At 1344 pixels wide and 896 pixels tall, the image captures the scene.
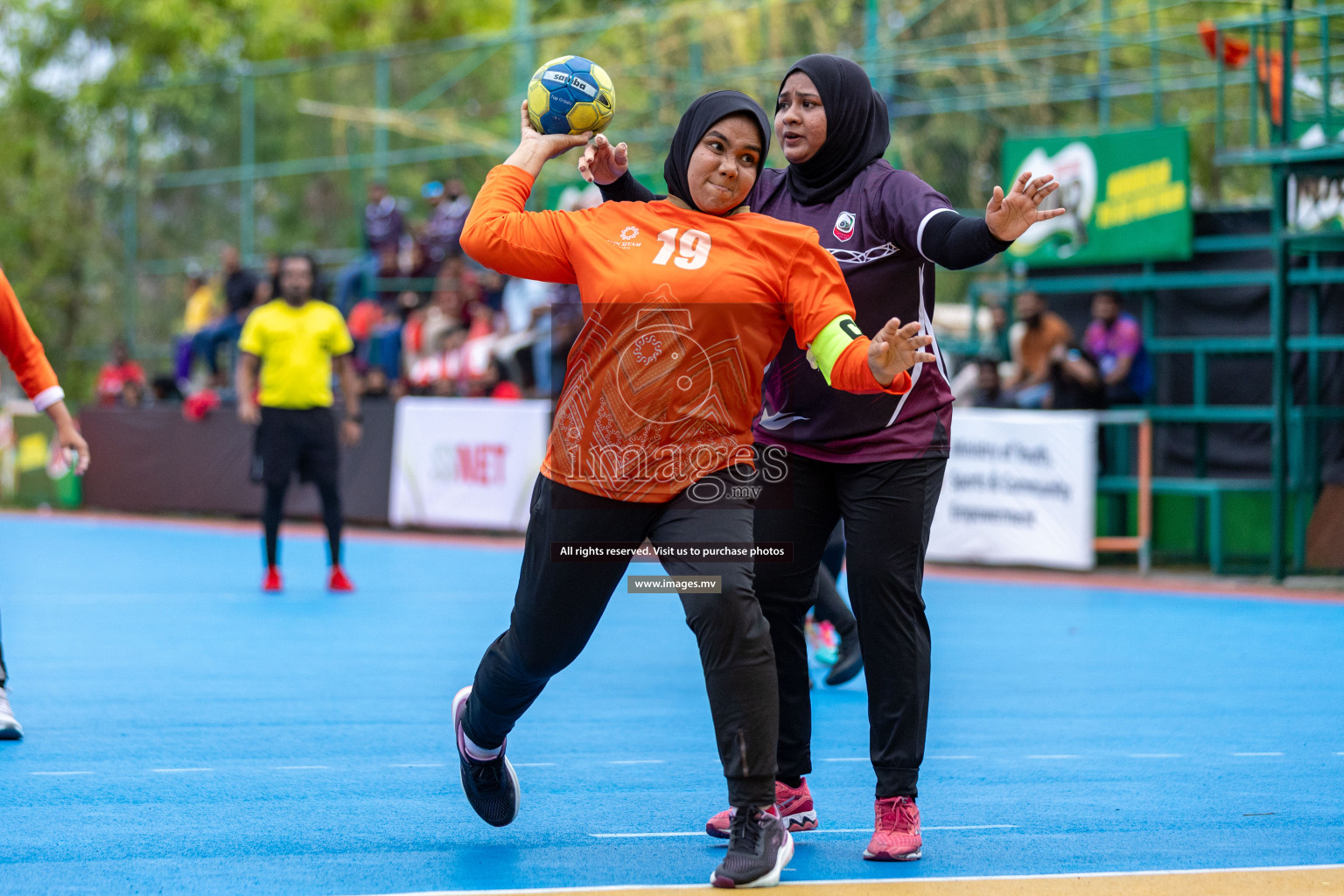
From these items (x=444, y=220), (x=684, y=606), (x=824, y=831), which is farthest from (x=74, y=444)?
(x=444, y=220)

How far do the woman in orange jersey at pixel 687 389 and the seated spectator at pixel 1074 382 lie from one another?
9.93 meters

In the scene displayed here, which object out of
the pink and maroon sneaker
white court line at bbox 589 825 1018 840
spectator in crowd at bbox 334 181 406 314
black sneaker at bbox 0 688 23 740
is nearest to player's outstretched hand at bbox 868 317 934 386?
the pink and maroon sneaker

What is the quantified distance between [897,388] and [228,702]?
4094mm

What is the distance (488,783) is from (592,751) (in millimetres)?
1444

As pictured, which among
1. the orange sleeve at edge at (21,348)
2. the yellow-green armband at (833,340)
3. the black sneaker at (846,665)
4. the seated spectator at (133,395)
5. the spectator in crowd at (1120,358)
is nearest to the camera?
the yellow-green armband at (833,340)

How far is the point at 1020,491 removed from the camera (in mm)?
13484

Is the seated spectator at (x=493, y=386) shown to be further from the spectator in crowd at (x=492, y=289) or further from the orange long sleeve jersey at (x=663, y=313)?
the orange long sleeve jersey at (x=663, y=313)

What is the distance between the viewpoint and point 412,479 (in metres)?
17.3

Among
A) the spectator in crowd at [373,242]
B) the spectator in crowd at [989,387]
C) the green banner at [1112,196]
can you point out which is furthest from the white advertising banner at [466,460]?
the green banner at [1112,196]

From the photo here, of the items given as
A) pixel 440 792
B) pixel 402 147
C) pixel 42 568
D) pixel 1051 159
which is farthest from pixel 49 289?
pixel 440 792

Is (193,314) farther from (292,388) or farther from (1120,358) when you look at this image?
(1120,358)

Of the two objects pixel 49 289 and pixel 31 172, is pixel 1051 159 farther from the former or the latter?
pixel 31 172

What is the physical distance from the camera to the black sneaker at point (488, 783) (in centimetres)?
443

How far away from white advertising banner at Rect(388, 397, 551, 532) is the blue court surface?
541 cm
